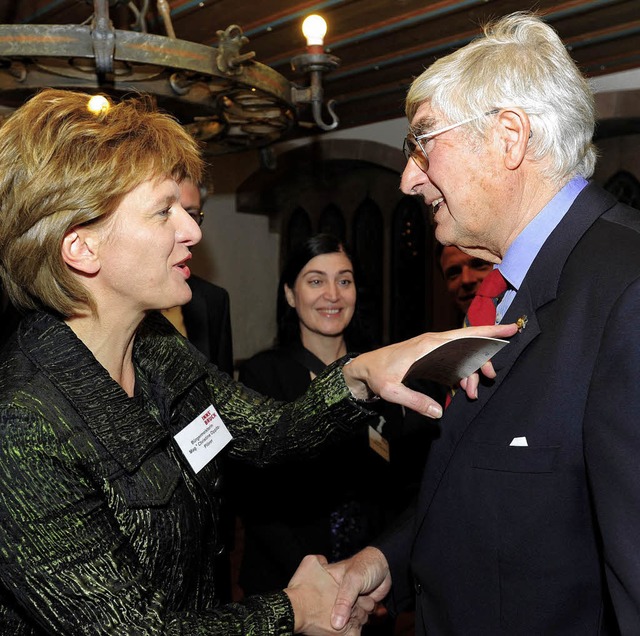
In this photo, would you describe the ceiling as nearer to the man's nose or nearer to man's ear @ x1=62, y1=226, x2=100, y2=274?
the man's nose

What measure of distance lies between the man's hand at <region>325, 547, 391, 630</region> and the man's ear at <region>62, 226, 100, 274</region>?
99cm

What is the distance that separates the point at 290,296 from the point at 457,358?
175cm

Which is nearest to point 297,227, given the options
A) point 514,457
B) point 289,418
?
point 289,418

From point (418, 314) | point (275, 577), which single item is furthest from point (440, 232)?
point (418, 314)

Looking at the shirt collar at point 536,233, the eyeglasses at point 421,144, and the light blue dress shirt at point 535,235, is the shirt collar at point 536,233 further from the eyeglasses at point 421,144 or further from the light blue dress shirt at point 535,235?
the eyeglasses at point 421,144

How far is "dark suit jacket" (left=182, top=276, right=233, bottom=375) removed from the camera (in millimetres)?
3316

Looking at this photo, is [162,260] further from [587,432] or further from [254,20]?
[254,20]

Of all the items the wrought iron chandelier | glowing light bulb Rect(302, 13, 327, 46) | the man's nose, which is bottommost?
the man's nose

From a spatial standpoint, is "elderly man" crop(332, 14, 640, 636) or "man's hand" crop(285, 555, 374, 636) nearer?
"elderly man" crop(332, 14, 640, 636)

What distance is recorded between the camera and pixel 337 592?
175 cm

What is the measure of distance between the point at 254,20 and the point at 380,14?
2.52 feet

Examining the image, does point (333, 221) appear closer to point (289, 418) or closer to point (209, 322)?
point (209, 322)

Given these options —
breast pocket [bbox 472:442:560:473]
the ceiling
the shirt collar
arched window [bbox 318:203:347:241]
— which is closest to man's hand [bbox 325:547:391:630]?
breast pocket [bbox 472:442:560:473]

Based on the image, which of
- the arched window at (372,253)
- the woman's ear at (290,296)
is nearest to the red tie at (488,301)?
the woman's ear at (290,296)
